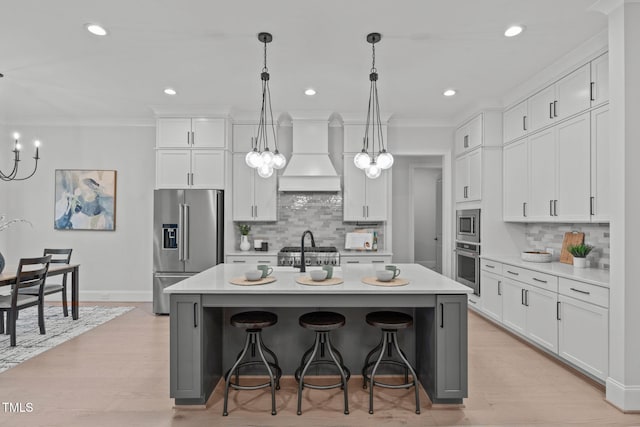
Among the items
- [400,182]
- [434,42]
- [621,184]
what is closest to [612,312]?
[621,184]

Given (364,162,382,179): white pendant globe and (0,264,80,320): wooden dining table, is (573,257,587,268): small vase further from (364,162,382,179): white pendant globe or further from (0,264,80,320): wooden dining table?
(0,264,80,320): wooden dining table

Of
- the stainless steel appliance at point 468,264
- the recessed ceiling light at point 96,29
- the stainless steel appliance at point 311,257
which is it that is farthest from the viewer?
the stainless steel appliance at point 311,257

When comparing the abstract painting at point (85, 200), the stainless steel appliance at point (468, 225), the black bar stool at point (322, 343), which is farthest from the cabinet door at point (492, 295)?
the abstract painting at point (85, 200)

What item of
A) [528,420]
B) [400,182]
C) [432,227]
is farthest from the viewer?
[432,227]

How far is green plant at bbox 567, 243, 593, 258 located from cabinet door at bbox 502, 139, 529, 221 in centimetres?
76

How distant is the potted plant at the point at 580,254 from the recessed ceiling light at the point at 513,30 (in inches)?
78.0

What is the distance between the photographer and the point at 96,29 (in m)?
2.92

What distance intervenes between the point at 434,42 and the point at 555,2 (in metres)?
0.88

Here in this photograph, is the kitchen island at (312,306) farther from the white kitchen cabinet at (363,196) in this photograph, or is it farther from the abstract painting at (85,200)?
the abstract painting at (85,200)

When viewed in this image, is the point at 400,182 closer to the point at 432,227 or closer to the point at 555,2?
the point at 432,227

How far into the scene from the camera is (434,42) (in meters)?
3.13

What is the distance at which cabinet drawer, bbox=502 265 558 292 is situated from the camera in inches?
126

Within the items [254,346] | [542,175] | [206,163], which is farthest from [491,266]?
[206,163]

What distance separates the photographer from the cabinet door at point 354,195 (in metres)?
5.24
